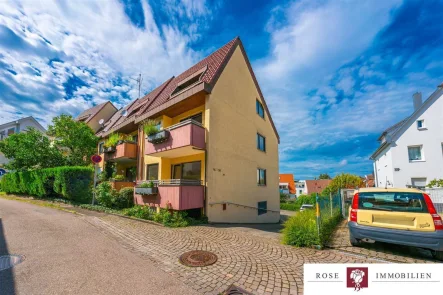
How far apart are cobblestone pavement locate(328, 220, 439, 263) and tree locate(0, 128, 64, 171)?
Answer: 2157 centimetres

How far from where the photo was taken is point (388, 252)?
5188mm

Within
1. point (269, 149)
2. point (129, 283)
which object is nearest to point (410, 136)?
point (269, 149)

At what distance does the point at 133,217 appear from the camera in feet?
32.9

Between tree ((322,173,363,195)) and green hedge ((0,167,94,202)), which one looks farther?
tree ((322,173,363,195))

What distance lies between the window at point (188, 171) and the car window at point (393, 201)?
779 cm

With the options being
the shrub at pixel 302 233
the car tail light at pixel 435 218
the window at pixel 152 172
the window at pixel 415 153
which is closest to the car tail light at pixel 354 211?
the shrub at pixel 302 233

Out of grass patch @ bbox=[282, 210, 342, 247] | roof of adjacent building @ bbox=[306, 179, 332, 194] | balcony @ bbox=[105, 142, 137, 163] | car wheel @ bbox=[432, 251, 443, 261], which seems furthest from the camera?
roof of adjacent building @ bbox=[306, 179, 332, 194]

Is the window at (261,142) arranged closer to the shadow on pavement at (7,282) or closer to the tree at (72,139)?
the shadow on pavement at (7,282)

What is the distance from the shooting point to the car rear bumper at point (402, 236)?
4.40 metres

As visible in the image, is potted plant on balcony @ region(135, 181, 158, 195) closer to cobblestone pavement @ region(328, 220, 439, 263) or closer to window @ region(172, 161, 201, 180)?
window @ region(172, 161, 201, 180)

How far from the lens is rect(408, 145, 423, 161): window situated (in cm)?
1855

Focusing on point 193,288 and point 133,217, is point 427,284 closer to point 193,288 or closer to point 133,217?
point 193,288

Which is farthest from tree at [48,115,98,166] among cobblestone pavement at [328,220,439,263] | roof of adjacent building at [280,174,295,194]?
roof of adjacent building at [280,174,295,194]

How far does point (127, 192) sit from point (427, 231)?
13.8 m
